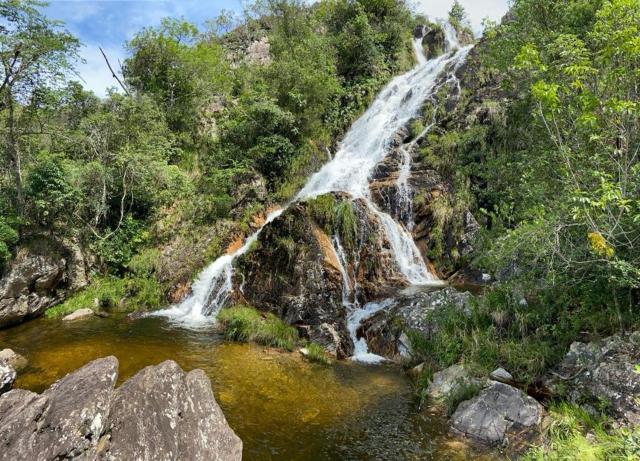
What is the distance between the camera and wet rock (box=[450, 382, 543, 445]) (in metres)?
6.46

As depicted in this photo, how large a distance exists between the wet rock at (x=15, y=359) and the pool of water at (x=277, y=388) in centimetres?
21

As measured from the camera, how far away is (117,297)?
16172 millimetres

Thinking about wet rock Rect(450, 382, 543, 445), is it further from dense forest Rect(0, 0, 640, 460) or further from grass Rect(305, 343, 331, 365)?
grass Rect(305, 343, 331, 365)

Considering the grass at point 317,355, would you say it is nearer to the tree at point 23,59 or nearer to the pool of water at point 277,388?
the pool of water at point 277,388

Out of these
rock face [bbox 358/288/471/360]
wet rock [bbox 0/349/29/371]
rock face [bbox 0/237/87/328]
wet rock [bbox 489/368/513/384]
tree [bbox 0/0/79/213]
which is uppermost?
tree [bbox 0/0/79/213]

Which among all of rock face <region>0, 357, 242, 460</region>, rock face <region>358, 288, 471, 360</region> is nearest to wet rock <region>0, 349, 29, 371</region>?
rock face <region>0, 357, 242, 460</region>

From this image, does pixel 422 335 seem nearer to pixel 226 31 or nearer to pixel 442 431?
pixel 442 431

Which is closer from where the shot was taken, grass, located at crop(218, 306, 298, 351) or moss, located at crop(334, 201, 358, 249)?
grass, located at crop(218, 306, 298, 351)

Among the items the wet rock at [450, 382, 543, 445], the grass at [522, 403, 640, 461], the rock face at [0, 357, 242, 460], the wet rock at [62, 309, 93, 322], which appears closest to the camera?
the rock face at [0, 357, 242, 460]

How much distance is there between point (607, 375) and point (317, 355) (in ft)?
20.6

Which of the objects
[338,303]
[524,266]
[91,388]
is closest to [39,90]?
[338,303]

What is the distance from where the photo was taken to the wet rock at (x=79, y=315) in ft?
46.5

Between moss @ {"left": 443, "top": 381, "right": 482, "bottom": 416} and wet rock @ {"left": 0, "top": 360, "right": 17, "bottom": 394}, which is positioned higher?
wet rock @ {"left": 0, "top": 360, "right": 17, "bottom": 394}

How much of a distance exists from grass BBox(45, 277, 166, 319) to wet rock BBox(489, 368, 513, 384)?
41.2 ft
